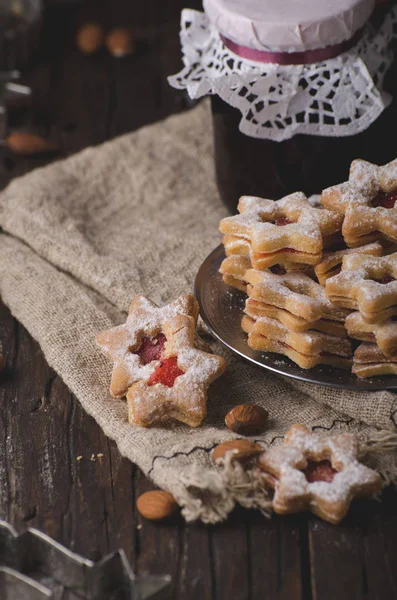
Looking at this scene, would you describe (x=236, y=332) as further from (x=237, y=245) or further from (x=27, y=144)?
(x=27, y=144)

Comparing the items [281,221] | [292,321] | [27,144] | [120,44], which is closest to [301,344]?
[292,321]

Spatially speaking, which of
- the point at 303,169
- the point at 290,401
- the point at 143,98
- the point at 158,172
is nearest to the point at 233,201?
the point at 303,169

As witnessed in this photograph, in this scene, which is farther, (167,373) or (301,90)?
(301,90)

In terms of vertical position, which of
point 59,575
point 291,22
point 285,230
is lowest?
point 59,575

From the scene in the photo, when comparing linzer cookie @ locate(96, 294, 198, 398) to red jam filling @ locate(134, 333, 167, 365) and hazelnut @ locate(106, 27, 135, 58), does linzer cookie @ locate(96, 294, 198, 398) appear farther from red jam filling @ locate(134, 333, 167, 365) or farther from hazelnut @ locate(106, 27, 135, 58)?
hazelnut @ locate(106, 27, 135, 58)

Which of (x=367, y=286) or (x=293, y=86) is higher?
(x=293, y=86)

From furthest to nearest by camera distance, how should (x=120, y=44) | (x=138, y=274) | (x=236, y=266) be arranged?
(x=120, y=44) → (x=138, y=274) → (x=236, y=266)

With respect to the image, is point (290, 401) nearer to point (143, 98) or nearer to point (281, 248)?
point (281, 248)

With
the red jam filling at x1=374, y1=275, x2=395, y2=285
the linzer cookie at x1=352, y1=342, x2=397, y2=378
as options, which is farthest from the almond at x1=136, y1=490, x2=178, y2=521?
the red jam filling at x1=374, y1=275, x2=395, y2=285
